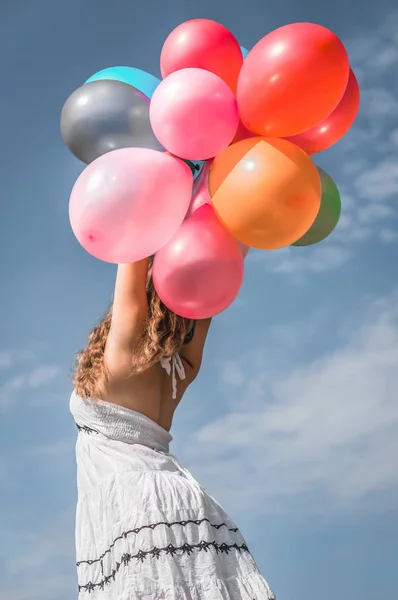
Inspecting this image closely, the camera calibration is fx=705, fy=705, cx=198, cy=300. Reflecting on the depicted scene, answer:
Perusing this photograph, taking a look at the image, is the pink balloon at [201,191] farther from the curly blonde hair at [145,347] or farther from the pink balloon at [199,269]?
the curly blonde hair at [145,347]

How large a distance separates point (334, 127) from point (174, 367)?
0.95m

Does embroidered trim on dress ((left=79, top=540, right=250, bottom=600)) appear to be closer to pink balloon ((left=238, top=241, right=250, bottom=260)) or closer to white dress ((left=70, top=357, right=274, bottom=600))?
white dress ((left=70, top=357, right=274, bottom=600))

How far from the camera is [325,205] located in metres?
2.58

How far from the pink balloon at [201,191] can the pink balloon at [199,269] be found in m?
0.09

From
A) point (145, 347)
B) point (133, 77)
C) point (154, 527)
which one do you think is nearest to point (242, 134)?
point (133, 77)

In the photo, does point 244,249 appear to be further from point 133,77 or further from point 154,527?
point 154,527

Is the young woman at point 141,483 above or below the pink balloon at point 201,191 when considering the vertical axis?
below

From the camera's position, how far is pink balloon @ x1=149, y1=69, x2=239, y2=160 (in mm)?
2070

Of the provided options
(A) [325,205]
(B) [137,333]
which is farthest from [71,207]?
(A) [325,205]

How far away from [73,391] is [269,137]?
1.02 meters

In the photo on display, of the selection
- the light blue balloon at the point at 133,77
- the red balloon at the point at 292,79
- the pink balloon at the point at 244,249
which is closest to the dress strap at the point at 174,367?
the pink balloon at the point at 244,249

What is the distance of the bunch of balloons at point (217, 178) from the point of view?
1.97 metres

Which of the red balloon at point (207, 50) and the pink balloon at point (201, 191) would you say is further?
the red balloon at point (207, 50)

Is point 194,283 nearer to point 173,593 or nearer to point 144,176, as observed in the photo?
point 144,176
